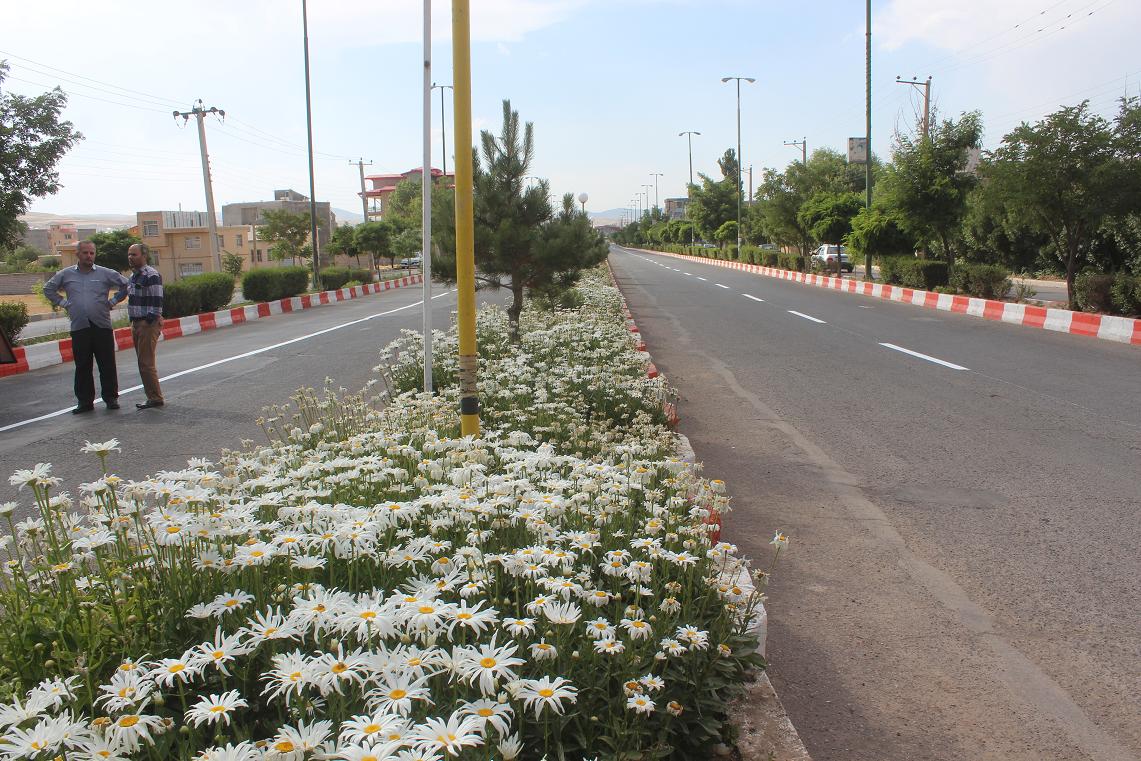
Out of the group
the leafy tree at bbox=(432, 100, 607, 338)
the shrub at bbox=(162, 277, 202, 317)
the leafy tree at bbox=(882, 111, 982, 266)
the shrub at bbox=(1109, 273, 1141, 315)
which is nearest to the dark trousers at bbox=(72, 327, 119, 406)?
the leafy tree at bbox=(432, 100, 607, 338)

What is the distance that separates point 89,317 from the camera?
8477 mm

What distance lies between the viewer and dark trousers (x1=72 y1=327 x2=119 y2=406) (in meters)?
8.51

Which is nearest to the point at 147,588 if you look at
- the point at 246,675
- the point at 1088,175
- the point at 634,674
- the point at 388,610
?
the point at 246,675

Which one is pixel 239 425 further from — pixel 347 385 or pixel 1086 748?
pixel 1086 748

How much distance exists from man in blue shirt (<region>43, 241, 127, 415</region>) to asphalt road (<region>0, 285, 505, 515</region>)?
25cm

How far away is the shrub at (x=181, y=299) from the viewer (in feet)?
64.0

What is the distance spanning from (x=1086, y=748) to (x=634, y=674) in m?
1.71

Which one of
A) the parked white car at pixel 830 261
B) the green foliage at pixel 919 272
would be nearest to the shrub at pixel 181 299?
the green foliage at pixel 919 272

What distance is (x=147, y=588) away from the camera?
104 inches

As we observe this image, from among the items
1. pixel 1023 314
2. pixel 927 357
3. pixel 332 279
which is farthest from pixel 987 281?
pixel 332 279

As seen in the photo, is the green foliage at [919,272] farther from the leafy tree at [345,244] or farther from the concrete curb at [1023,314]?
the leafy tree at [345,244]

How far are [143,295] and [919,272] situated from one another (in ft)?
67.3

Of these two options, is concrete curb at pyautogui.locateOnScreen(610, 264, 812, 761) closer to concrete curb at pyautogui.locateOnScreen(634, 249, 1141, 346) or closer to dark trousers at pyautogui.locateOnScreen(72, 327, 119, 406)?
dark trousers at pyautogui.locateOnScreen(72, 327, 119, 406)

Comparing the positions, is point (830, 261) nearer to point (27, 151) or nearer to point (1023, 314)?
point (1023, 314)
